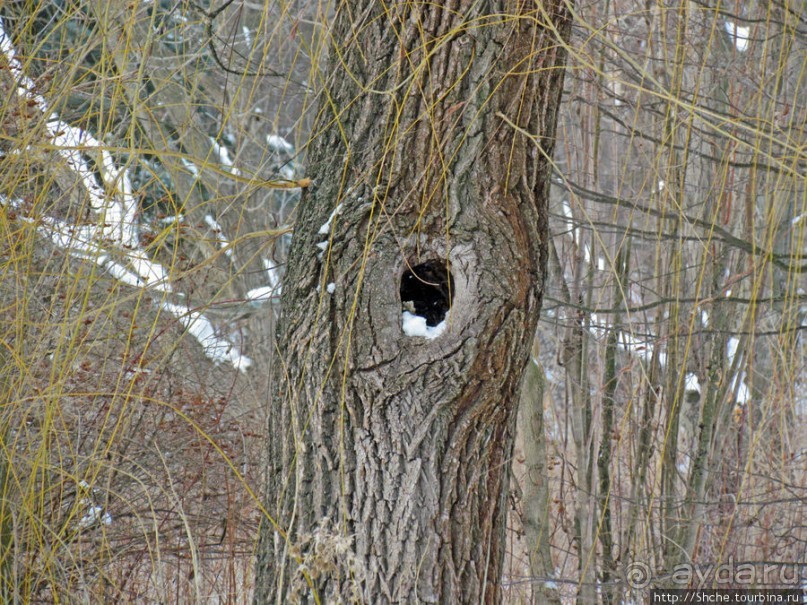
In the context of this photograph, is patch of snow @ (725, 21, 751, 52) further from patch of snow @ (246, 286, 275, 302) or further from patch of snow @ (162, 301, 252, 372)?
patch of snow @ (162, 301, 252, 372)

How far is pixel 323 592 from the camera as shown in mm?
1936

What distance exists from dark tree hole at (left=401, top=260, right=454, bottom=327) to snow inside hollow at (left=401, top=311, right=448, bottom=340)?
0.08 meters

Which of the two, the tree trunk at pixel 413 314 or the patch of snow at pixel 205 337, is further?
the patch of snow at pixel 205 337

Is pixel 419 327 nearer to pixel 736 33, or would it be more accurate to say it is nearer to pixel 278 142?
pixel 278 142

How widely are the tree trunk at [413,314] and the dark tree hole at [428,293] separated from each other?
0.05 ft

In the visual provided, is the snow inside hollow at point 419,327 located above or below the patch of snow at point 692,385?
below

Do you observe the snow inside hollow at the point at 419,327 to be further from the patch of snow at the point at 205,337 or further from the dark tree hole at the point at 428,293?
the patch of snow at the point at 205,337

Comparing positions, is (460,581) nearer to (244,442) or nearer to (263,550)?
(263,550)

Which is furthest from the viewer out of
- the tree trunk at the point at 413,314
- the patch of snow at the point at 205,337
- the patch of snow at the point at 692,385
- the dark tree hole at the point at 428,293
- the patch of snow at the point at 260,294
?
the patch of snow at the point at 692,385

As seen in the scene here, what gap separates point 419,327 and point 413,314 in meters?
0.09

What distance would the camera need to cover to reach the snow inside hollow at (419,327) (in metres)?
2.00

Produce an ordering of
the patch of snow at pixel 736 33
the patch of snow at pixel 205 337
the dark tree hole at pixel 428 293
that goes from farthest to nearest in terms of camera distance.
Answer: the patch of snow at pixel 205 337
the patch of snow at pixel 736 33
the dark tree hole at pixel 428 293

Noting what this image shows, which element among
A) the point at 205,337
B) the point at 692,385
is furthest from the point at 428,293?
the point at 205,337

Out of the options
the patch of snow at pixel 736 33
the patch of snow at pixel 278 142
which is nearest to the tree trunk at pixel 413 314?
the patch of snow at pixel 278 142
